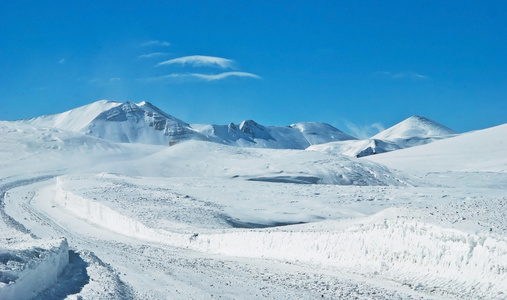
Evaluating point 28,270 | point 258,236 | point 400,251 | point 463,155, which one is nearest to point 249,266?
point 258,236

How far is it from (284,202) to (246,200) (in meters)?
3.00

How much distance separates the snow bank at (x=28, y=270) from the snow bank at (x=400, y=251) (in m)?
8.25

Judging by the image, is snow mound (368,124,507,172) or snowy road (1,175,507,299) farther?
snow mound (368,124,507,172)

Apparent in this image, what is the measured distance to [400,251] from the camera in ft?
47.0

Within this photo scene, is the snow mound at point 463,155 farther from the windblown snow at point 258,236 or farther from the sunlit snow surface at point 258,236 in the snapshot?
the sunlit snow surface at point 258,236

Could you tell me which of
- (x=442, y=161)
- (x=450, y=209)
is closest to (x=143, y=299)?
(x=450, y=209)

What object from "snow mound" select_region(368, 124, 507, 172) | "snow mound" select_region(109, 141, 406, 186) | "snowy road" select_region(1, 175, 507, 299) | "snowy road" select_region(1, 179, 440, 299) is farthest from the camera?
A: "snow mound" select_region(368, 124, 507, 172)

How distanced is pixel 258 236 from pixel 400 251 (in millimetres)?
7015

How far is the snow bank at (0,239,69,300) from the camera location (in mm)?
9406

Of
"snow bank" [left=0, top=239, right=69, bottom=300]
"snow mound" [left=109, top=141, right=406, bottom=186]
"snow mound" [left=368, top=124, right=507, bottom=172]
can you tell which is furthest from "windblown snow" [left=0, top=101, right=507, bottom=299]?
"snow mound" [left=368, top=124, right=507, bottom=172]

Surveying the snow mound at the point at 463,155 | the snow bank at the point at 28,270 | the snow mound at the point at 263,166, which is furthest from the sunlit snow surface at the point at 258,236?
the snow mound at the point at 463,155

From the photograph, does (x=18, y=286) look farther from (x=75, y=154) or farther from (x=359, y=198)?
(x=75, y=154)

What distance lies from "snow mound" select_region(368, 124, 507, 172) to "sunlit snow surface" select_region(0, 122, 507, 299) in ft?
29.9

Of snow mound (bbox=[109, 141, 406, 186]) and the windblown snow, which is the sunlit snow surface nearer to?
the windblown snow
